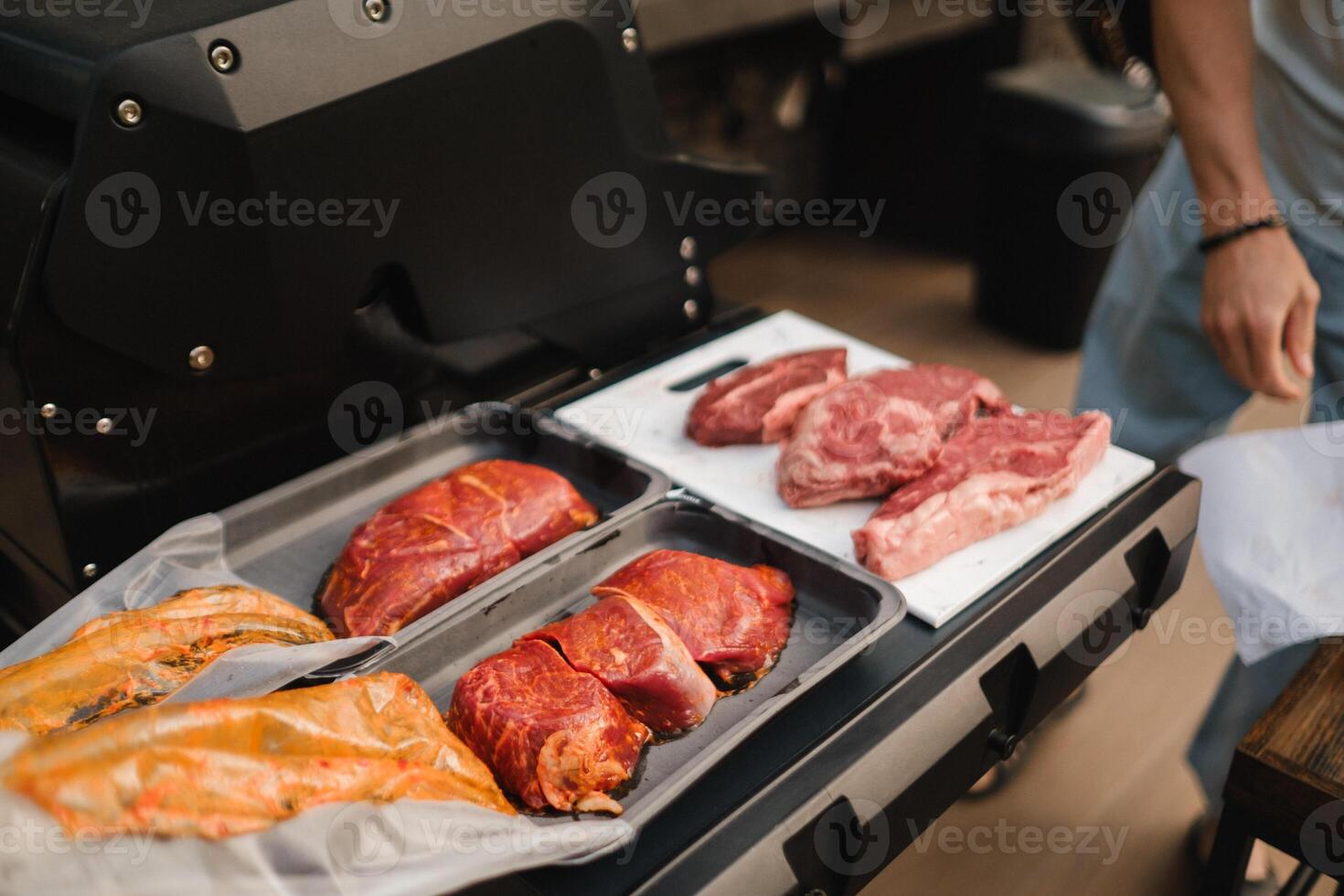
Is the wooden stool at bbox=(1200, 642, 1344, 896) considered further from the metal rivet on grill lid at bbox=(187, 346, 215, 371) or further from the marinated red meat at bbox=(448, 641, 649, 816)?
the metal rivet on grill lid at bbox=(187, 346, 215, 371)

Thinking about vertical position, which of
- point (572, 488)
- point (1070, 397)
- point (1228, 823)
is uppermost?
point (572, 488)

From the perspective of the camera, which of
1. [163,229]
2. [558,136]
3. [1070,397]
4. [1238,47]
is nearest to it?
[163,229]

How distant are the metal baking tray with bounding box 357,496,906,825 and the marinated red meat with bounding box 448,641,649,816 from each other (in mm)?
26

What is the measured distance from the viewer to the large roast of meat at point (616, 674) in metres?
0.92

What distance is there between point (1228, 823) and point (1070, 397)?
92.1 inches

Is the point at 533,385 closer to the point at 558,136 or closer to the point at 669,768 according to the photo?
the point at 558,136

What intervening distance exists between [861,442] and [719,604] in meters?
0.34

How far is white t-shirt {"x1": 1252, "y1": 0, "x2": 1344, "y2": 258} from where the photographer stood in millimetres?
1550

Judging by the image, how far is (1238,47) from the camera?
1534 mm

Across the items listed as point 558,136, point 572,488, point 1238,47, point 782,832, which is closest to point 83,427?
point 572,488

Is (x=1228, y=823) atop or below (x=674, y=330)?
below

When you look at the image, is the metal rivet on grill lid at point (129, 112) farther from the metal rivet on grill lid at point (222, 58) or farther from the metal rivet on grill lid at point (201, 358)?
the metal rivet on grill lid at point (201, 358)

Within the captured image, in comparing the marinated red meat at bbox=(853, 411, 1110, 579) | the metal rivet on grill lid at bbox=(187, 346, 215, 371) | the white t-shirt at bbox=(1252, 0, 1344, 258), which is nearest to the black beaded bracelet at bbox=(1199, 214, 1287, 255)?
the white t-shirt at bbox=(1252, 0, 1344, 258)

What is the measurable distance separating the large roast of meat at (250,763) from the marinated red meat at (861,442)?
564 mm
